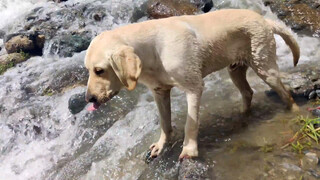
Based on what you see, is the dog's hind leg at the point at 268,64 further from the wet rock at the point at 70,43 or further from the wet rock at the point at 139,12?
the wet rock at the point at 139,12

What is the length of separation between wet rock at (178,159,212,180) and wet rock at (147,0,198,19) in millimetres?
6709

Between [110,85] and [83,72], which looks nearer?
[110,85]

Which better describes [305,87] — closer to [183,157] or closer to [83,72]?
[183,157]

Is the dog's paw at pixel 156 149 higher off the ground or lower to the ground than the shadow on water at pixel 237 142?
lower

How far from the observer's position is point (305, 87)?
18.2 feet

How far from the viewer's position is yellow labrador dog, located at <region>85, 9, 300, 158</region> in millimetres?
3566

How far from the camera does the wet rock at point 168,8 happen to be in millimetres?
10211

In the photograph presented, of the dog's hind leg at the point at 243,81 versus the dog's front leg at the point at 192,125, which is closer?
the dog's front leg at the point at 192,125

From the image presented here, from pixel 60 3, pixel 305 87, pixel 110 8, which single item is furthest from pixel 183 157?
pixel 60 3

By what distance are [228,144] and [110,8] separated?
8797mm

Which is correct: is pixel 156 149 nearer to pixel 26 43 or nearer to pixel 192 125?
pixel 192 125

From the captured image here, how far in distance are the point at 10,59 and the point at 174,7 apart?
16.3 ft

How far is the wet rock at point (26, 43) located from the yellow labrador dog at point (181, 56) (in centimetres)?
748

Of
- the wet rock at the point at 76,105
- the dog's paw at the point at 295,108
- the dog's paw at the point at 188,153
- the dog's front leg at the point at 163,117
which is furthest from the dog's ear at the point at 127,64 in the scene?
the wet rock at the point at 76,105
